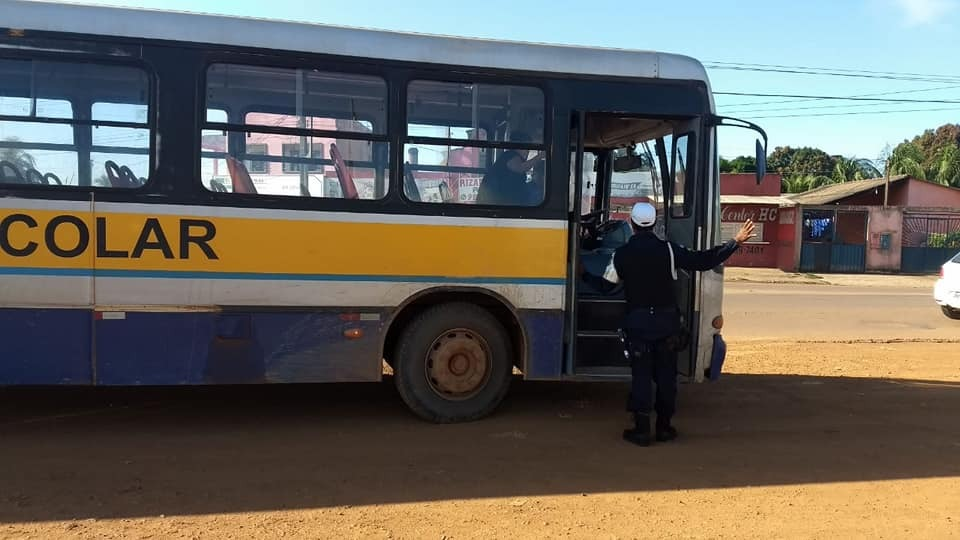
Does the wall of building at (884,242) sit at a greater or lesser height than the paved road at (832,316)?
greater

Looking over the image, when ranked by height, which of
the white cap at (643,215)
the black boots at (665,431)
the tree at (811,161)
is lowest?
the black boots at (665,431)

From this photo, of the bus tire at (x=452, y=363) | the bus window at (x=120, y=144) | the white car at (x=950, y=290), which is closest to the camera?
the bus window at (x=120, y=144)

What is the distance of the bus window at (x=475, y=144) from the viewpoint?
536 cm

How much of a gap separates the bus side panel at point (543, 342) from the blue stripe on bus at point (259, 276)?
262 millimetres

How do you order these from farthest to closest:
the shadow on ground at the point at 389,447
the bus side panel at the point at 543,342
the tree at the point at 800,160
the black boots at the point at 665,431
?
the tree at the point at 800,160 < the bus side panel at the point at 543,342 < the black boots at the point at 665,431 < the shadow on ground at the point at 389,447

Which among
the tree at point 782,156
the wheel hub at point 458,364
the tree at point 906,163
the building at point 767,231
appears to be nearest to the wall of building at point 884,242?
the building at point 767,231

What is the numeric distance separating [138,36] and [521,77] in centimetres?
275

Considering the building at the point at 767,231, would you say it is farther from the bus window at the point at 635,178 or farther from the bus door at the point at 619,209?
the bus door at the point at 619,209

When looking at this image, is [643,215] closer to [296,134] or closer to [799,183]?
[296,134]

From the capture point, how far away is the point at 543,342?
5582mm

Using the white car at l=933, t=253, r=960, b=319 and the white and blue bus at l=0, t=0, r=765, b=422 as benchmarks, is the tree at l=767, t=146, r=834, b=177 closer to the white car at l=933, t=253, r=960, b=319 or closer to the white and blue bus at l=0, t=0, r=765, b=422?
the white car at l=933, t=253, r=960, b=319

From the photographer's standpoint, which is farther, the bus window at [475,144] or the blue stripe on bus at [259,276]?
the bus window at [475,144]

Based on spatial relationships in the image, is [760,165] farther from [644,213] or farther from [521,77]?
[521,77]

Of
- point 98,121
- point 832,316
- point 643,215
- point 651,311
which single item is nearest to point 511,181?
point 643,215
